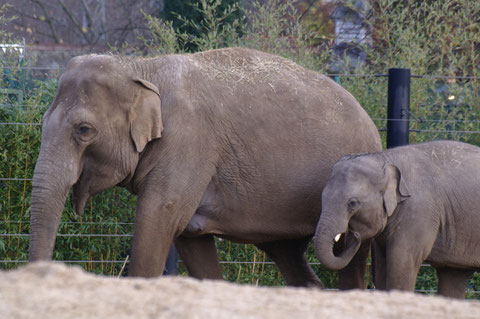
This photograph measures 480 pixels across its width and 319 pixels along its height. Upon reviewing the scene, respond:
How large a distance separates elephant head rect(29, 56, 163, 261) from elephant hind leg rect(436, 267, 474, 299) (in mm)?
2240

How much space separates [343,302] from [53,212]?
235 cm

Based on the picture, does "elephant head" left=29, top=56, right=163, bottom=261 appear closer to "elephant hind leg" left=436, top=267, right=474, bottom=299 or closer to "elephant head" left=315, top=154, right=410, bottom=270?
"elephant head" left=315, top=154, right=410, bottom=270

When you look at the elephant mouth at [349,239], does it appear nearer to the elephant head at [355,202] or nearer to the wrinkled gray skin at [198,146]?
the elephant head at [355,202]

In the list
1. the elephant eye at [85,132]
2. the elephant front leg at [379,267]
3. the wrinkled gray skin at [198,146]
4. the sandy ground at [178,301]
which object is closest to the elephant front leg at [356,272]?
the wrinkled gray skin at [198,146]

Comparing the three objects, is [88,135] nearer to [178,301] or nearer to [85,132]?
[85,132]

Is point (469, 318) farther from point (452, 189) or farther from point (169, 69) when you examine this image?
point (169, 69)

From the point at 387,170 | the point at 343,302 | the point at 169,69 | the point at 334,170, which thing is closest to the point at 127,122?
the point at 169,69

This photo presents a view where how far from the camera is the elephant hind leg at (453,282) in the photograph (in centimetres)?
563

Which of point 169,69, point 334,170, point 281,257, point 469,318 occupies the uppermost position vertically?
point 169,69

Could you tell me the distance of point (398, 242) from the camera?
5.13 meters

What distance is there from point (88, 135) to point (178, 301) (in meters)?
2.31

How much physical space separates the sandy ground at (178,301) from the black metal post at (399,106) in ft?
10.4

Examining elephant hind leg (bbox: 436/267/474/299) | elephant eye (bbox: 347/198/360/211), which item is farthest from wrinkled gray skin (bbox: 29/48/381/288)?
elephant hind leg (bbox: 436/267/474/299)

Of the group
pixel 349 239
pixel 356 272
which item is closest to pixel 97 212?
pixel 356 272
